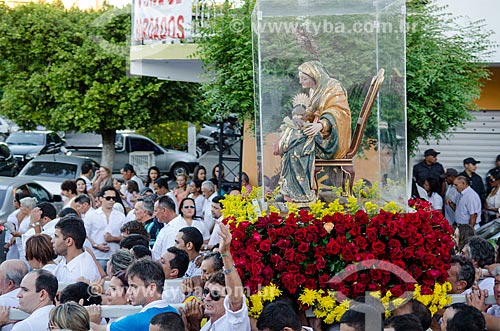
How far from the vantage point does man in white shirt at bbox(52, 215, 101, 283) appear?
8688 mm

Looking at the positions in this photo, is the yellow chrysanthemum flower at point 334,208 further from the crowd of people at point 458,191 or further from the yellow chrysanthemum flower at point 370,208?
the crowd of people at point 458,191

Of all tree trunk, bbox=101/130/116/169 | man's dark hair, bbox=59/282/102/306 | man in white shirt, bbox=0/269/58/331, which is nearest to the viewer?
man in white shirt, bbox=0/269/58/331

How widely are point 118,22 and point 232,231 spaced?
16.4m

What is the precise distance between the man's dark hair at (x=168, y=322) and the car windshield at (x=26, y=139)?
2579 centimetres

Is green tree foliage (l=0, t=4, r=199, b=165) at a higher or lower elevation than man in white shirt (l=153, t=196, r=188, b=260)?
higher

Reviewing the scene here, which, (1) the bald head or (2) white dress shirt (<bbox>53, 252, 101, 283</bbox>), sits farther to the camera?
(2) white dress shirt (<bbox>53, 252, 101, 283</bbox>)

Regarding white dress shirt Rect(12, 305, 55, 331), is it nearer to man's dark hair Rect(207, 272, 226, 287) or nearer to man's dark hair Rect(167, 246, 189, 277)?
man's dark hair Rect(207, 272, 226, 287)

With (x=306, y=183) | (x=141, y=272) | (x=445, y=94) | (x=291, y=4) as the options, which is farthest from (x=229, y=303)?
(x=445, y=94)

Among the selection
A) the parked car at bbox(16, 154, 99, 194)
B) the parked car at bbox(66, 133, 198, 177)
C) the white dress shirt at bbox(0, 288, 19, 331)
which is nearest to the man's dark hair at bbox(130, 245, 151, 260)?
the white dress shirt at bbox(0, 288, 19, 331)

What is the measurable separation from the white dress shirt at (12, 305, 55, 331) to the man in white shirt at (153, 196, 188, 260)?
326 cm

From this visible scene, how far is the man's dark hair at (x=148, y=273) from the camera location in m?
6.80

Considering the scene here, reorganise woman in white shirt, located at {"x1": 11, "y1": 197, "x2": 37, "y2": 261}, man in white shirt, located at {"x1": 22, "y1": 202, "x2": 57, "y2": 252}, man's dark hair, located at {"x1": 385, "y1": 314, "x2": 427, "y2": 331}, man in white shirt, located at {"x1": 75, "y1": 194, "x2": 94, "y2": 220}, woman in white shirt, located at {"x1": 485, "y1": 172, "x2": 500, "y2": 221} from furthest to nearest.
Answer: woman in white shirt, located at {"x1": 485, "y1": 172, "x2": 500, "y2": 221}
man in white shirt, located at {"x1": 75, "y1": 194, "x2": 94, "y2": 220}
woman in white shirt, located at {"x1": 11, "y1": 197, "x2": 37, "y2": 261}
man in white shirt, located at {"x1": 22, "y1": 202, "x2": 57, "y2": 252}
man's dark hair, located at {"x1": 385, "y1": 314, "x2": 427, "y2": 331}

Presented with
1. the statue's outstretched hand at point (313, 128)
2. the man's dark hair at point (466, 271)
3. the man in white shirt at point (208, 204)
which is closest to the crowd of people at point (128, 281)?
the statue's outstretched hand at point (313, 128)

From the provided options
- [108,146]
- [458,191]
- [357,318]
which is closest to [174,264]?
[357,318]
